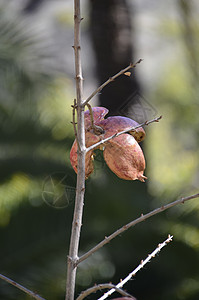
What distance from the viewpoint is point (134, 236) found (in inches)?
104

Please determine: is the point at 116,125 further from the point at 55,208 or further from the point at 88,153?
the point at 55,208

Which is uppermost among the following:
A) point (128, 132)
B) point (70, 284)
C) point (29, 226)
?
point (29, 226)

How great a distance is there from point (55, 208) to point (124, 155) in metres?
2.01

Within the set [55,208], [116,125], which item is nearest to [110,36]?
[55,208]

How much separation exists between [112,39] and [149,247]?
1441 millimetres

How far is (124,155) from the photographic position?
0.60m

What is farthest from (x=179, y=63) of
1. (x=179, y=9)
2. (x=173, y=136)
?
(x=179, y=9)

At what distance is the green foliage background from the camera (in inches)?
94.0

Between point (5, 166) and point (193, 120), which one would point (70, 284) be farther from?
point (193, 120)

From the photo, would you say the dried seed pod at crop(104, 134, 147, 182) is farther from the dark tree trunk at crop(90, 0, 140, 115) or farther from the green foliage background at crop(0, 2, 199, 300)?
the dark tree trunk at crop(90, 0, 140, 115)

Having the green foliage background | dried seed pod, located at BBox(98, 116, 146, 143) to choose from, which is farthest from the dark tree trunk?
dried seed pod, located at BBox(98, 116, 146, 143)

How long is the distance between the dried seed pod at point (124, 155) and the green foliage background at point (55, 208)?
175 cm

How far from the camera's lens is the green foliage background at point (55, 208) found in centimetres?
239

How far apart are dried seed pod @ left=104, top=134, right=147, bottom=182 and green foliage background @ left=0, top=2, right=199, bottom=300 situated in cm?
175
